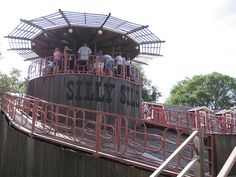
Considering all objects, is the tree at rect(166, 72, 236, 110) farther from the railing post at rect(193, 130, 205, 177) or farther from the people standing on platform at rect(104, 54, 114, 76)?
the railing post at rect(193, 130, 205, 177)

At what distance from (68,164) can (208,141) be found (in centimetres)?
363

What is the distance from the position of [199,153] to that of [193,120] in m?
9.16

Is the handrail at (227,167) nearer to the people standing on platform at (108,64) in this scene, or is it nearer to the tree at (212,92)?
the people standing on platform at (108,64)

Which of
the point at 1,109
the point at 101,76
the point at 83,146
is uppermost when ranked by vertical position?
the point at 101,76

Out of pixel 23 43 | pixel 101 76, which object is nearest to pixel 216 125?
pixel 101 76

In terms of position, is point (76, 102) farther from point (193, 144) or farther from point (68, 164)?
point (193, 144)

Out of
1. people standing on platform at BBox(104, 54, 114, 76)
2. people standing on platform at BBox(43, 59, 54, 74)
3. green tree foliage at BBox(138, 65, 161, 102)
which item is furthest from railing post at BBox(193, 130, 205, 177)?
green tree foliage at BBox(138, 65, 161, 102)

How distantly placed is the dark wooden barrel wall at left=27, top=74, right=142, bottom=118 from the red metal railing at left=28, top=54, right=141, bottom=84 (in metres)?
0.35

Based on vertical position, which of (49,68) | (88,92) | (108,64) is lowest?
(88,92)

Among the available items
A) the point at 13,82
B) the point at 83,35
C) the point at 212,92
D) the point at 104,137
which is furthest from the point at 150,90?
the point at 104,137

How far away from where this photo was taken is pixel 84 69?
14.3 meters

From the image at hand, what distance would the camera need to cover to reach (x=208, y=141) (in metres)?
6.92

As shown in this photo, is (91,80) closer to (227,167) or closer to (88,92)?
(88,92)

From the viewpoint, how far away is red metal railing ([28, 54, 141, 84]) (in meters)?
13.3
